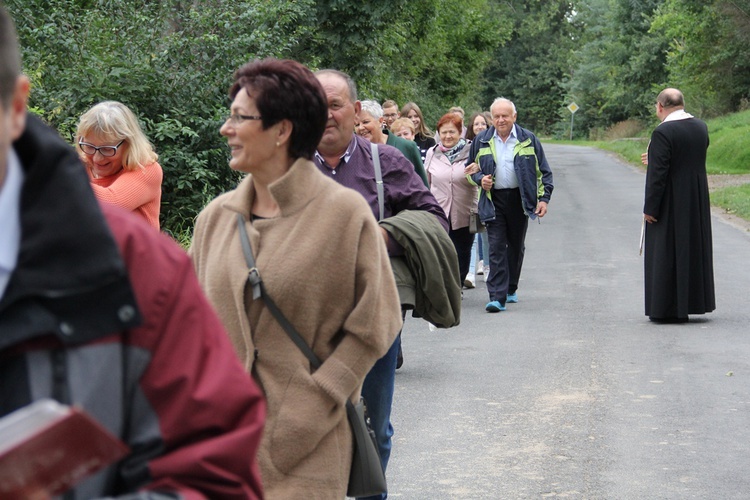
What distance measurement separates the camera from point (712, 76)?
43531mm

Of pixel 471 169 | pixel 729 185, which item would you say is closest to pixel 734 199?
pixel 729 185

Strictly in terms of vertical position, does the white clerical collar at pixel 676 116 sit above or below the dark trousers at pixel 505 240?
above

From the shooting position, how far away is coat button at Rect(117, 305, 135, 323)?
170 centimetres

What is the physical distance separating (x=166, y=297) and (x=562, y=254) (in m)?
14.7

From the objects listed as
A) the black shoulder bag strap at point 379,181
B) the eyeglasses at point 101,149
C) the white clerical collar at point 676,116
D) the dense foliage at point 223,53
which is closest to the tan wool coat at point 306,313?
the black shoulder bag strap at point 379,181

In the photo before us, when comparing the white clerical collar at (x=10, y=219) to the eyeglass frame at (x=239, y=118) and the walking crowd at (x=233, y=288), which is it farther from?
the eyeglass frame at (x=239, y=118)

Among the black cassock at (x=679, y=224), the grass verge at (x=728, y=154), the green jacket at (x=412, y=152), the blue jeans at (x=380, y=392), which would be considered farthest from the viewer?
the grass verge at (x=728, y=154)

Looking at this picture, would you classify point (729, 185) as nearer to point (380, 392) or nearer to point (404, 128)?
point (404, 128)

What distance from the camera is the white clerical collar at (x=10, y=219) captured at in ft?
5.34

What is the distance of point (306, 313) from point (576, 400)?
440cm

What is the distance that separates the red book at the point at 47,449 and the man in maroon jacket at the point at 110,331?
0.47 ft

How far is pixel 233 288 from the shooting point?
3.60 m

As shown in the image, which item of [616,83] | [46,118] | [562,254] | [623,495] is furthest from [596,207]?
[616,83]

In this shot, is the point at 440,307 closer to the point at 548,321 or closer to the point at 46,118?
the point at 548,321
